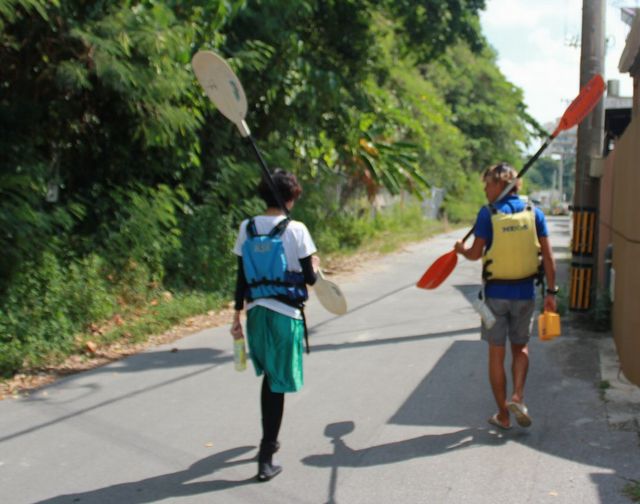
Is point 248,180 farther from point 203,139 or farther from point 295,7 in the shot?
point 295,7

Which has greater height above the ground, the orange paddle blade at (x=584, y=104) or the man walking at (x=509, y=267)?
the orange paddle blade at (x=584, y=104)

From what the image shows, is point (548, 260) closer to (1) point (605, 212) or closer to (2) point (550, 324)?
(2) point (550, 324)

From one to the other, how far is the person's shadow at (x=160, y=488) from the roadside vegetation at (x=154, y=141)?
2976 millimetres

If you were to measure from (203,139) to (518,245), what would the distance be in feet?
24.9

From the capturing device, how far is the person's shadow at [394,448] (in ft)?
15.0

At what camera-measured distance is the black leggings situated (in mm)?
4320

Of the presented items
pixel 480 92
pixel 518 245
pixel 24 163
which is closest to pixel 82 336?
pixel 24 163

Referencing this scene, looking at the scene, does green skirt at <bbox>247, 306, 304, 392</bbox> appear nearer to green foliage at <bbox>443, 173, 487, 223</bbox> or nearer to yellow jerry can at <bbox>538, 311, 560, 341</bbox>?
yellow jerry can at <bbox>538, 311, 560, 341</bbox>

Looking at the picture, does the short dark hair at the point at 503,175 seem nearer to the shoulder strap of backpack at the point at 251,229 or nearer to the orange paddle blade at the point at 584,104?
the orange paddle blade at the point at 584,104

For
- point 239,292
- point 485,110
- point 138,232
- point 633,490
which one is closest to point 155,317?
point 138,232

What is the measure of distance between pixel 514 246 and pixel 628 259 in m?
2.04

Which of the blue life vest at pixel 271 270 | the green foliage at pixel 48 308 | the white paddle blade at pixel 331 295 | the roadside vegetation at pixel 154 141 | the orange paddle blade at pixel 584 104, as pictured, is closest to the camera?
the blue life vest at pixel 271 270

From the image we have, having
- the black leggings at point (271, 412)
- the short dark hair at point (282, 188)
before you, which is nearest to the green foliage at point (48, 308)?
the black leggings at point (271, 412)

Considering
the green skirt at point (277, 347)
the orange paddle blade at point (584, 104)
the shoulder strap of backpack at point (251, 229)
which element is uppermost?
the orange paddle blade at point (584, 104)
